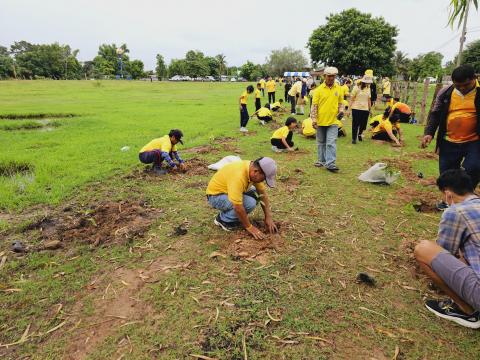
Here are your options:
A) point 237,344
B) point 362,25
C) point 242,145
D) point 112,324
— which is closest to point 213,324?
point 237,344

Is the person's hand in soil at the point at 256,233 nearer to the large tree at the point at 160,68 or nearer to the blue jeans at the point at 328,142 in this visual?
the blue jeans at the point at 328,142

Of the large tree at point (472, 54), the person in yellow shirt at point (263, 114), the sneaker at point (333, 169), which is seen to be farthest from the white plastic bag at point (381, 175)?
the large tree at point (472, 54)

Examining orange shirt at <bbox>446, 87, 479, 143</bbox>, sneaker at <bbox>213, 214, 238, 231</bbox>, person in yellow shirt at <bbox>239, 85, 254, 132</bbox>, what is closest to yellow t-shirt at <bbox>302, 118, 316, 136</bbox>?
person in yellow shirt at <bbox>239, 85, 254, 132</bbox>

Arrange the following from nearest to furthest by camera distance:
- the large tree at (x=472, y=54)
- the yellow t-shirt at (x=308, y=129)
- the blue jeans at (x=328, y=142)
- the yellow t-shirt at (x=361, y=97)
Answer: the blue jeans at (x=328, y=142)
the yellow t-shirt at (x=361, y=97)
the yellow t-shirt at (x=308, y=129)
the large tree at (x=472, y=54)

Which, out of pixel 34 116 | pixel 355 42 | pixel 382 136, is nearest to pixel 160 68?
pixel 355 42

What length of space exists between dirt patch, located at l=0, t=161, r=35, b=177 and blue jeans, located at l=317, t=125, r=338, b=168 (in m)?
6.57

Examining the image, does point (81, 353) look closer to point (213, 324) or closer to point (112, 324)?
point (112, 324)

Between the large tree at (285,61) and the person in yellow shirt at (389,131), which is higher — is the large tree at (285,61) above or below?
above

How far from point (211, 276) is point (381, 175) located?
4136 millimetres

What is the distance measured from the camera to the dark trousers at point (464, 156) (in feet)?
13.9

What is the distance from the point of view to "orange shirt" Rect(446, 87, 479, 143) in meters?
4.11

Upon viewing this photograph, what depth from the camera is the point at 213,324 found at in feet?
8.97

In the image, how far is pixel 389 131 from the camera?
30.9ft

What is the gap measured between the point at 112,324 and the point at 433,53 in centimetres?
7424
